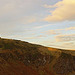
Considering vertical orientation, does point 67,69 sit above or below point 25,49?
below

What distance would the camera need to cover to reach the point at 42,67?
35.6m

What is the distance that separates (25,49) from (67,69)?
1579 centimetres

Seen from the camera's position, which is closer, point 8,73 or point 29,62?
point 8,73

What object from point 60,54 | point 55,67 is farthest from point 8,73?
point 60,54

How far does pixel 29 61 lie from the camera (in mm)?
34062

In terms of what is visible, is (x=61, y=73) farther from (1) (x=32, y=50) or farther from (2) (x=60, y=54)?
(1) (x=32, y=50)

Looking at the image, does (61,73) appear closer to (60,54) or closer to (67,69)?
(67,69)

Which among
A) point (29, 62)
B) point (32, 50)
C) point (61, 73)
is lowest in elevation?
point (61, 73)

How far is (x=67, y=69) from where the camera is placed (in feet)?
140

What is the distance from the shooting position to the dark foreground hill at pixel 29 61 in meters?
28.8

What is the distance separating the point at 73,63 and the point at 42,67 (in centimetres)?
1573

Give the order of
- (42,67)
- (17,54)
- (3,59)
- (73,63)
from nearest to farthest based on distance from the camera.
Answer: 1. (3,59)
2. (17,54)
3. (42,67)
4. (73,63)

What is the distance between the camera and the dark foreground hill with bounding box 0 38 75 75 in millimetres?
28772

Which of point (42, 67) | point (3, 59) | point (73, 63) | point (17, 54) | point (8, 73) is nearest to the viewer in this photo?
point (8, 73)
